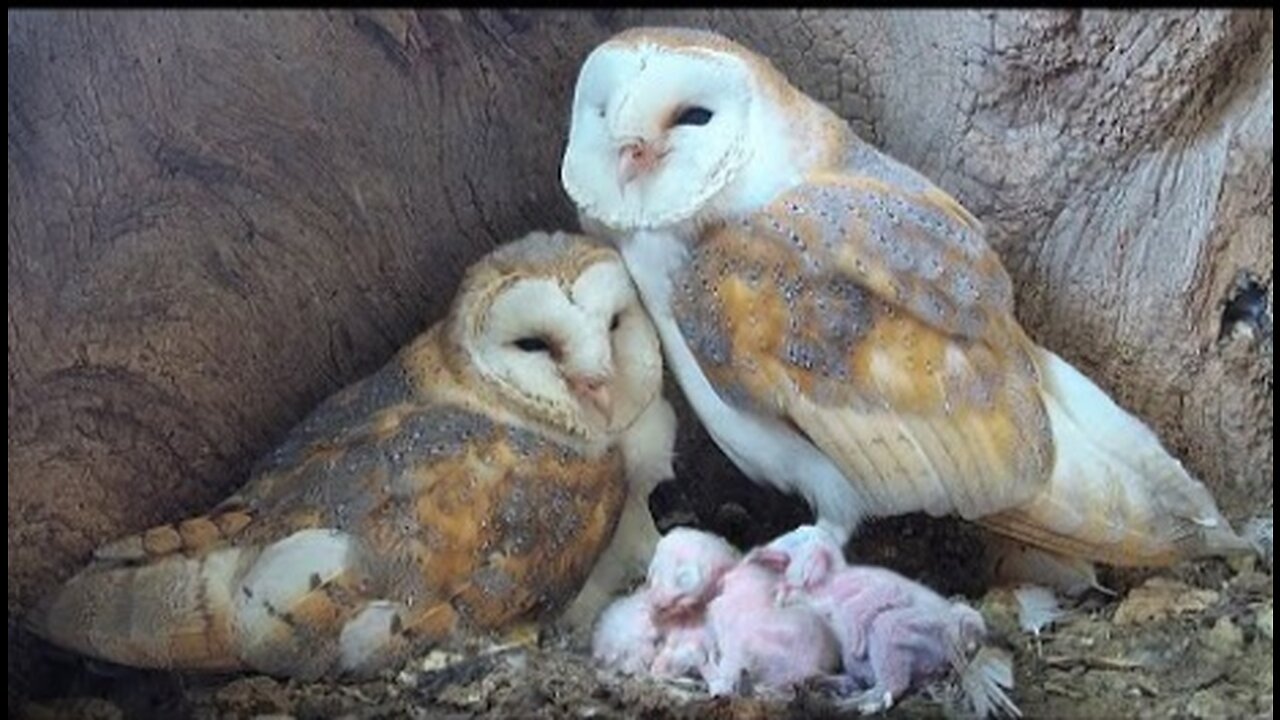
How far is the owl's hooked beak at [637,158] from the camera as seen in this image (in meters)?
1.31

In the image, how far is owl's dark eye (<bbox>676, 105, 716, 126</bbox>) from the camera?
1.33 meters

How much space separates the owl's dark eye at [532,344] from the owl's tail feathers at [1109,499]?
34 centimetres

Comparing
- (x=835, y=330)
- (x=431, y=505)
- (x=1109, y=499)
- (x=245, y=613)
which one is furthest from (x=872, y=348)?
(x=245, y=613)

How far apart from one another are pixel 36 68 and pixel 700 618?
583 mm

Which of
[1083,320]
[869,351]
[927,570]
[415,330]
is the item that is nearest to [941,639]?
[927,570]

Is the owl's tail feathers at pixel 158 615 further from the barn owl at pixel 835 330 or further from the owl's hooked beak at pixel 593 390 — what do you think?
the barn owl at pixel 835 330

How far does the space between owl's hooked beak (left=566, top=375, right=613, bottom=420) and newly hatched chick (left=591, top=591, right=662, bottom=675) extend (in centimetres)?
14

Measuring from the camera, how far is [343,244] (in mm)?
1366

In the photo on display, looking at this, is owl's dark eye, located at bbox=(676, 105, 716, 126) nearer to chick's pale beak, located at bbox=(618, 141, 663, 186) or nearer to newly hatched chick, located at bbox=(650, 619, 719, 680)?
chick's pale beak, located at bbox=(618, 141, 663, 186)

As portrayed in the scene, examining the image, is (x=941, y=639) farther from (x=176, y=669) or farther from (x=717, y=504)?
(x=176, y=669)

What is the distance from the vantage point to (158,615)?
125 cm

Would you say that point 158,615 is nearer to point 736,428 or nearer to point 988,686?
point 736,428

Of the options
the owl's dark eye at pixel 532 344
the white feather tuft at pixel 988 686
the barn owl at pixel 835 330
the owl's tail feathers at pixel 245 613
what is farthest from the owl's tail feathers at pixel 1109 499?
the owl's tail feathers at pixel 245 613

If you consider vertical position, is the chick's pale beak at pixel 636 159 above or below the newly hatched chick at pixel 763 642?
above
